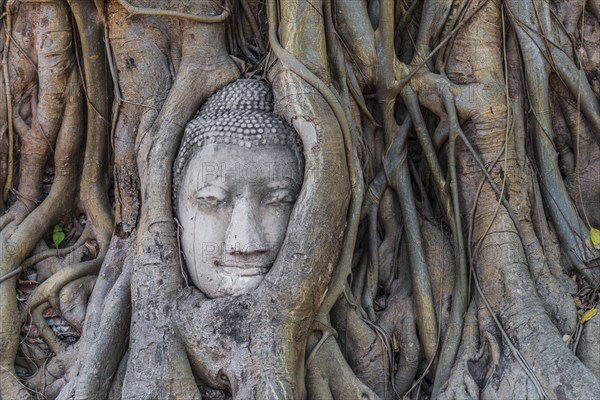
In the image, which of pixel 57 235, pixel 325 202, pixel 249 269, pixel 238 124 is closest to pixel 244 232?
pixel 249 269

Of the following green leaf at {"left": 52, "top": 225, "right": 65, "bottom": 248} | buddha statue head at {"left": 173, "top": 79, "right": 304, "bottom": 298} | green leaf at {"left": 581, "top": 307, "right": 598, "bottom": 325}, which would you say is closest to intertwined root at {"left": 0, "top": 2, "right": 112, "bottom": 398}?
green leaf at {"left": 52, "top": 225, "right": 65, "bottom": 248}

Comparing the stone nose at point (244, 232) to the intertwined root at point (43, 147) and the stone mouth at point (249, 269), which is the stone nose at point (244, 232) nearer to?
the stone mouth at point (249, 269)

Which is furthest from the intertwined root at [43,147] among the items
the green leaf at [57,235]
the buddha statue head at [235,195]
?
the buddha statue head at [235,195]

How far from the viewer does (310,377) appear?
11.1 feet

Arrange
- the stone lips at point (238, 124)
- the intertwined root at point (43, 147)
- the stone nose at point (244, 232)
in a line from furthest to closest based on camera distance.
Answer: the intertwined root at point (43, 147) < the stone lips at point (238, 124) < the stone nose at point (244, 232)

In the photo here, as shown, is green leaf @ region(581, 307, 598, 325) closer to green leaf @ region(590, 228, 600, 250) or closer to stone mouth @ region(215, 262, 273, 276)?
green leaf @ region(590, 228, 600, 250)

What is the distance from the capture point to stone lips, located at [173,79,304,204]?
3467 millimetres

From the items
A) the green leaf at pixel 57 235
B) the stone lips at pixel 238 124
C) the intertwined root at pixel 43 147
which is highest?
the stone lips at pixel 238 124

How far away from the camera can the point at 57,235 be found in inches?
159

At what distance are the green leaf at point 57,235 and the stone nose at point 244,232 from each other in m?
1.10

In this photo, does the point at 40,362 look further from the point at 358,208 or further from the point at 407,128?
the point at 407,128

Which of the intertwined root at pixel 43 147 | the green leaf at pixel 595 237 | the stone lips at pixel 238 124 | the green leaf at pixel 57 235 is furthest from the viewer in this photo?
the green leaf at pixel 57 235

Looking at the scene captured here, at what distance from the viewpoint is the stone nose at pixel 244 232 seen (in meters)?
3.31

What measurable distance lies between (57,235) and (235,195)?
1.13 meters
